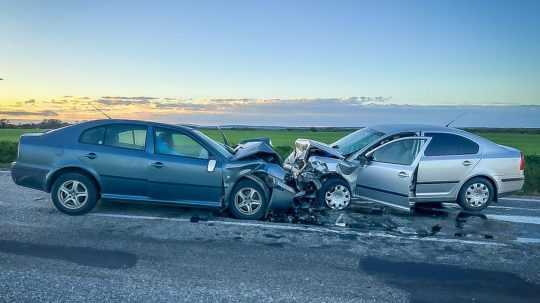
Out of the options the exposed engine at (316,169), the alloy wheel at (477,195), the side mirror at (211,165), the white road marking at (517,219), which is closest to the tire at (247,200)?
the side mirror at (211,165)

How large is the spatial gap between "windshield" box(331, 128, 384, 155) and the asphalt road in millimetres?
1522

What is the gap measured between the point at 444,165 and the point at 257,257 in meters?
4.92

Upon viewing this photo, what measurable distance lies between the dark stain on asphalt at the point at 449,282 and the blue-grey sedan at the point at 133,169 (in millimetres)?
2720

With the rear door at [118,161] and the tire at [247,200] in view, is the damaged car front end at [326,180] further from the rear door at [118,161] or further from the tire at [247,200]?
the rear door at [118,161]

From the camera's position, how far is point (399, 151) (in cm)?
896

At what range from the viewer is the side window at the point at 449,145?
357 inches

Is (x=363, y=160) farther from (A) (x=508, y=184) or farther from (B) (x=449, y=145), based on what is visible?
(A) (x=508, y=184)

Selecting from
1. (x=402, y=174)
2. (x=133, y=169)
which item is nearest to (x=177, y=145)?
(x=133, y=169)

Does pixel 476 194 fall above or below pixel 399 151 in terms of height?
below

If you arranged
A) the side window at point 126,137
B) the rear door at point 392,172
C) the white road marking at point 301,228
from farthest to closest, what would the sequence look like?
1. the rear door at point 392,172
2. the side window at point 126,137
3. the white road marking at point 301,228

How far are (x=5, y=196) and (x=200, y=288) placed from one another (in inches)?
247

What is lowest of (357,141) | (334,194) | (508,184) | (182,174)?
(334,194)

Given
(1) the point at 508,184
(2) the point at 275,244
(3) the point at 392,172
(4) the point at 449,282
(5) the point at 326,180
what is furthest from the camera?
(1) the point at 508,184

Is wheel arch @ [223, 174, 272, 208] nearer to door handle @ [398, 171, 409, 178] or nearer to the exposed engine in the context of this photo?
the exposed engine
